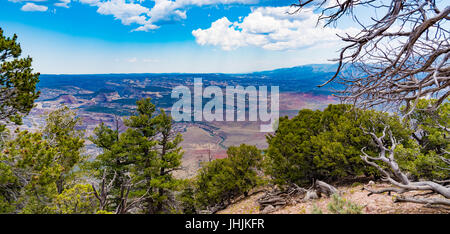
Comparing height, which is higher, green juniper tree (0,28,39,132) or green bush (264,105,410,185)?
green juniper tree (0,28,39,132)

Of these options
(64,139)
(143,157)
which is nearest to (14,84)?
(64,139)

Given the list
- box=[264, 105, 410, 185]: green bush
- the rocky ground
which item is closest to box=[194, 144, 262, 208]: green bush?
box=[264, 105, 410, 185]: green bush

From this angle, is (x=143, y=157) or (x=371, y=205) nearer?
(x=371, y=205)

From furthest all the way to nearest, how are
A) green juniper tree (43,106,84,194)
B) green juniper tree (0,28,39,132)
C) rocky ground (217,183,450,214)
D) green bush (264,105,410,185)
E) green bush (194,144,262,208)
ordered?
1. green bush (194,144,262,208)
2. green bush (264,105,410,185)
3. green juniper tree (43,106,84,194)
4. green juniper tree (0,28,39,132)
5. rocky ground (217,183,450,214)

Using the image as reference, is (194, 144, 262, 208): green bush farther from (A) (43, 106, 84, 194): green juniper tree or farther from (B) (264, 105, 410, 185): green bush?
(A) (43, 106, 84, 194): green juniper tree

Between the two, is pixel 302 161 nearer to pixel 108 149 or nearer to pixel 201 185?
pixel 201 185

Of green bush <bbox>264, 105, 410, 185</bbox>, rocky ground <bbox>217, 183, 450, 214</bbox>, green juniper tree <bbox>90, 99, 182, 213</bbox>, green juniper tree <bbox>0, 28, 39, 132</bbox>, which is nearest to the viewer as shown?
rocky ground <bbox>217, 183, 450, 214</bbox>

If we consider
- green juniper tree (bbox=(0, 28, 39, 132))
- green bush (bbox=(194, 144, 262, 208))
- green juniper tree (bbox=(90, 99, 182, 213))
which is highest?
green juniper tree (bbox=(0, 28, 39, 132))

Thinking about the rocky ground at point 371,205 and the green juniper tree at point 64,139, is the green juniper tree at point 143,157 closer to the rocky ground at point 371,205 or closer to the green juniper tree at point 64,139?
the green juniper tree at point 64,139

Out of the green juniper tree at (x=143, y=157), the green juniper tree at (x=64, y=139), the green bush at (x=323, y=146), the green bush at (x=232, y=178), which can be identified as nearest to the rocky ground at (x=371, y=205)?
the green bush at (x=323, y=146)

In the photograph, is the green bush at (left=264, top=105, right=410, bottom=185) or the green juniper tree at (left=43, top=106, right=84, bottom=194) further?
the green bush at (left=264, top=105, right=410, bottom=185)

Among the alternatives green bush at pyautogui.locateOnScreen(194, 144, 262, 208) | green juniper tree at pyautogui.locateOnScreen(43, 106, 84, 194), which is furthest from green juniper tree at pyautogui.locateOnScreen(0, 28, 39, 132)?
green bush at pyautogui.locateOnScreen(194, 144, 262, 208)

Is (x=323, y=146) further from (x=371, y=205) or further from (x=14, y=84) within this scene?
(x=14, y=84)

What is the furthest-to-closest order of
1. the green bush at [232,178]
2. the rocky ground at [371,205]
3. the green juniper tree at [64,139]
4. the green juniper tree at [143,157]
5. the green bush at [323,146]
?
the green bush at [232,178] < the green juniper tree at [143,157] < the green bush at [323,146] < the green juniper tree at [64,139] < the rocky ground at [371,205]
